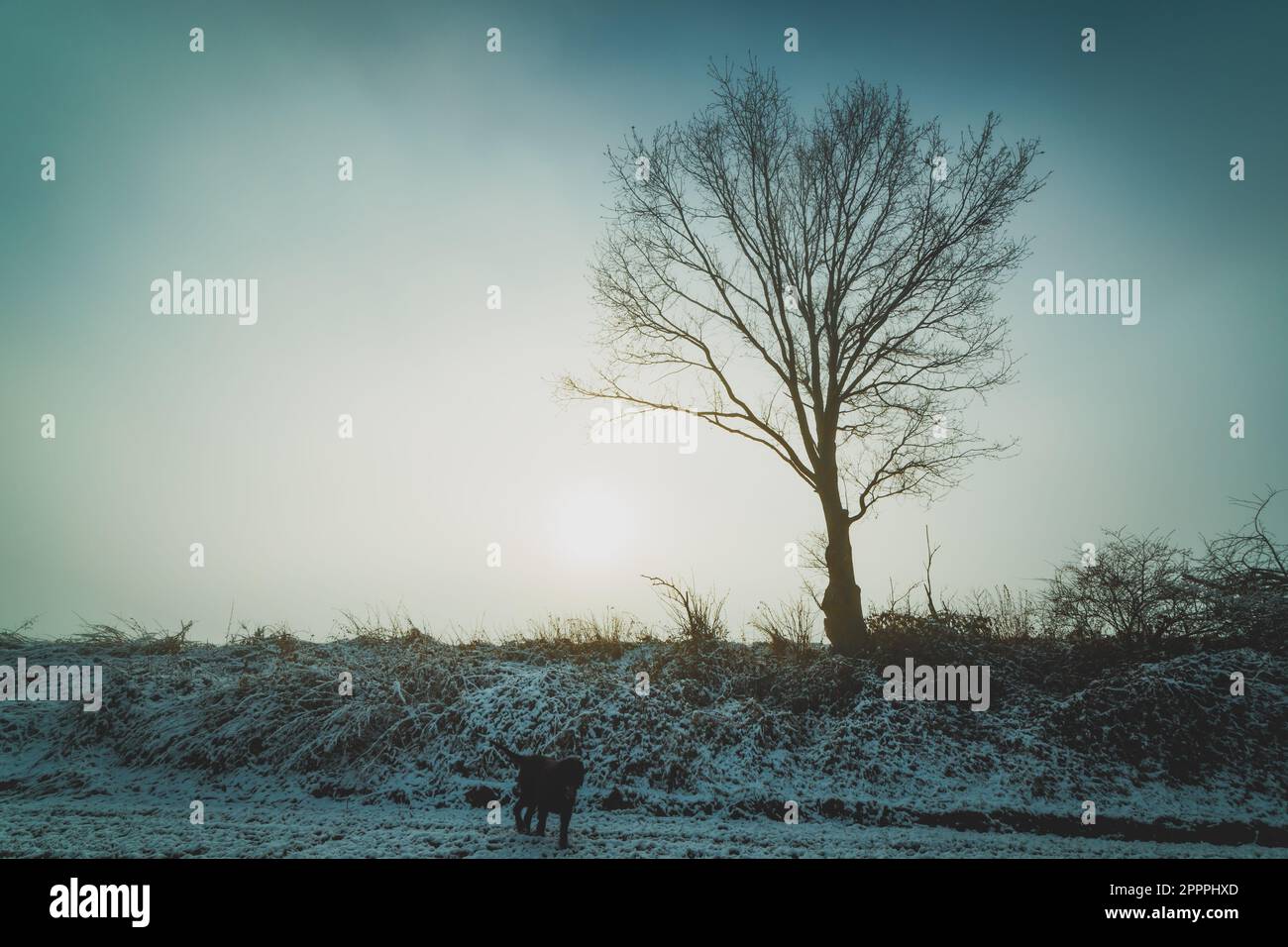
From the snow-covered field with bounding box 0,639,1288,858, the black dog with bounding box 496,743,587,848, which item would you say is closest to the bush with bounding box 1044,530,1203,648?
the snow-covered field with bounding box 0,639,1288,858

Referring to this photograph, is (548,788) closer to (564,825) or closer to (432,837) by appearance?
(564,825)

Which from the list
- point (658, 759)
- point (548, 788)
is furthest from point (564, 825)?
point (658, 759)

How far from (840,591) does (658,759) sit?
6.09 m

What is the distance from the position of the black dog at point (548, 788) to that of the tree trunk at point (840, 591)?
8.49 meters

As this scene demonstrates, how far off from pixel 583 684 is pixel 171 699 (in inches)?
268

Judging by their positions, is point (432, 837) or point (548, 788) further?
point (432, 837)

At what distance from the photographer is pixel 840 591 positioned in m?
15.2

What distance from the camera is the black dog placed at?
7.41 m

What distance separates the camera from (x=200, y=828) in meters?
8.45

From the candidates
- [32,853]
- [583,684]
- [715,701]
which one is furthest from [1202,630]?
[32,853]

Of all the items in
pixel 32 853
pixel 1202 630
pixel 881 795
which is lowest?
pixel 881 795

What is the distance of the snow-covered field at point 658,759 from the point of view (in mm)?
8469
